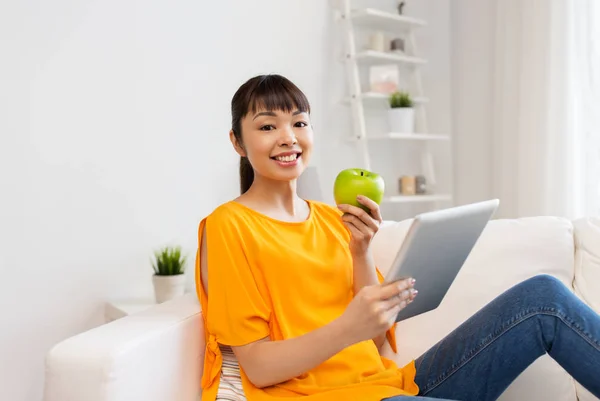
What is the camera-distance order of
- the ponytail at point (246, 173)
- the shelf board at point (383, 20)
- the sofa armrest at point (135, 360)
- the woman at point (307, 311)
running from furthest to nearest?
the shelf board at point (383, 20), the ponytail at point (246, 173), the woman at point (307, 311), the sofa armrest at point (135, 360)

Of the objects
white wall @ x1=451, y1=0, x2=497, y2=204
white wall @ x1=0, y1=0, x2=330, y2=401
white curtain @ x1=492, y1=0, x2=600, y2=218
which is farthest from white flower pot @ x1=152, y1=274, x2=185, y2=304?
white wall @ x1=451, y1=0, x2=497, y2=204

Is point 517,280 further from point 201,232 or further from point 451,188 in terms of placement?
point 451,188

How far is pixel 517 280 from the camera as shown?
1.60m

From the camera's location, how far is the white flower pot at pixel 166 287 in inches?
86.0

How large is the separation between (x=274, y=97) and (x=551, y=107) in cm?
170

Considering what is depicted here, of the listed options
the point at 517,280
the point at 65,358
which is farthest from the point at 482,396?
the point at 65,358

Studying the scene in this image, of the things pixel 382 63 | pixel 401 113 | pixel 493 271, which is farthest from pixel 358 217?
pixel 382 63

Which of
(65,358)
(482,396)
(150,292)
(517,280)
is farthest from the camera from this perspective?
(150,292)

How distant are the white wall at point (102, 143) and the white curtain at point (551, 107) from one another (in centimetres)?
103

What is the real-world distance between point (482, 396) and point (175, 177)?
4.83 ft

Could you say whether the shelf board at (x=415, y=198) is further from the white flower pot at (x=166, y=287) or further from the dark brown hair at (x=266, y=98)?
the dark brown hair at (x=266, y=98)

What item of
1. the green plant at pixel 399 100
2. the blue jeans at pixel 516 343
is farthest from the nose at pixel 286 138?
the green plant at pixel 399 100

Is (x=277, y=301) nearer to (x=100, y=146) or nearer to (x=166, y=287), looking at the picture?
(x=166, y=287)

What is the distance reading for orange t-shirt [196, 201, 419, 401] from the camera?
127 centimetres
